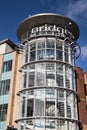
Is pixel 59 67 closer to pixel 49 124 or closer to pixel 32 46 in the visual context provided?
pixel 32 46

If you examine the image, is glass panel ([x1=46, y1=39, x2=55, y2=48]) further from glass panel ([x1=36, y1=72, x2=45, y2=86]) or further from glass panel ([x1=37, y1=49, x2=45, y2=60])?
glass panel ([x1=36, y1=72, x2=45, y2=86])

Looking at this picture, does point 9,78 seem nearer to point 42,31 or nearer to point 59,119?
point 42,31

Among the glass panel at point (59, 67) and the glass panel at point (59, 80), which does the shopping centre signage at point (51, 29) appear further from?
A: the glass panel at point (59, 80)

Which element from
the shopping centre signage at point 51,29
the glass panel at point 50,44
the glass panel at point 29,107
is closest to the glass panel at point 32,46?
the glass panel at point 50,44

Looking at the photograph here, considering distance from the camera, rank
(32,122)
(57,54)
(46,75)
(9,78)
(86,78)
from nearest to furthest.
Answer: (32,122) → (46,75) → (57,54) → (9,78) → (86,78)

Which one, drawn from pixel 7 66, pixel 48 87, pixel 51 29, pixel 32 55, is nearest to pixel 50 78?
pixel 48 87

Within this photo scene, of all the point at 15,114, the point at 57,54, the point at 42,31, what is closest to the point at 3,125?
the point at 15,114

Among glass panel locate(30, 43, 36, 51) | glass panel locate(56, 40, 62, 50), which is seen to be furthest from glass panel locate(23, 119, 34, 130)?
glass panel locate(56, 40, 62, 50)

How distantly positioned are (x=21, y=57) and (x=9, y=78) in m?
3.67

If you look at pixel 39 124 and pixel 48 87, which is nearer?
pixel 39 124

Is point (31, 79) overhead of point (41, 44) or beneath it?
beneath

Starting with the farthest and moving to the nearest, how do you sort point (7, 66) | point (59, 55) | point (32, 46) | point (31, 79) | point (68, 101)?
1. point (7, 66)
2. point (32, 46)
3. point (59, 55)
4. point (31, 79)
5. point (68, 101)

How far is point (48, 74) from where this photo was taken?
31.1m

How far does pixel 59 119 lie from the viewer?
93.1 ft
